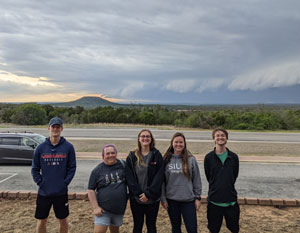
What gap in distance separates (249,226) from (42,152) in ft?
12.6

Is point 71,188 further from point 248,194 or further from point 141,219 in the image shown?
point 248,194

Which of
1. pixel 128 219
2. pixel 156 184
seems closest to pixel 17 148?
pixel 128 219

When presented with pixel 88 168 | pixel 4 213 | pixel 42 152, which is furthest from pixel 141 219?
pixel 88 168

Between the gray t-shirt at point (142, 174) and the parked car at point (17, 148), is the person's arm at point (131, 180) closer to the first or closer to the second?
the gray t-shirt at point (142, 174)

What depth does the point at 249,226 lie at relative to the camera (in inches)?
184

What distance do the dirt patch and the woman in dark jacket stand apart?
1.21 metres

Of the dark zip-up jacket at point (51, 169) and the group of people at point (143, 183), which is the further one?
the dark zip-up jacket at point (51, 169)

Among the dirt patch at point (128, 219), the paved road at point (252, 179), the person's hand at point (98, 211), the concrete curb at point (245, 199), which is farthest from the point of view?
the paved road at point (252, 179)

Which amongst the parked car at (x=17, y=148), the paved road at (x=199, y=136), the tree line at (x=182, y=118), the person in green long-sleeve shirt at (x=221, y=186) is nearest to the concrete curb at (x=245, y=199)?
the person in green long-sleeve shirt at (x=221, y=186)

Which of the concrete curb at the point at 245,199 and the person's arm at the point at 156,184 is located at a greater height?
the person's arm at the point at 156,184

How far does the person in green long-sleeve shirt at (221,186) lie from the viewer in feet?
11.6

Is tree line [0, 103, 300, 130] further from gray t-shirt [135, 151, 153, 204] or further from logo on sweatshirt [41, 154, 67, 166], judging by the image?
logo on sweatshirt [41, 154, 67, 166]

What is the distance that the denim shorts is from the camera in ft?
11.0

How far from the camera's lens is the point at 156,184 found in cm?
336
